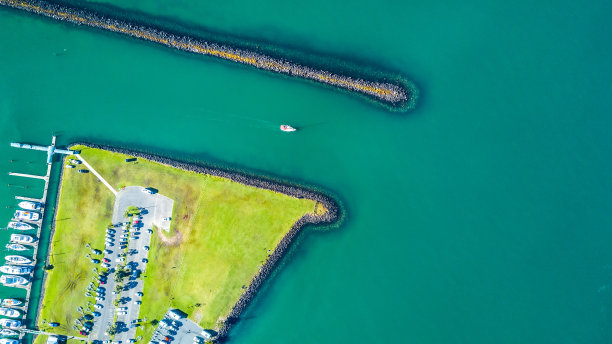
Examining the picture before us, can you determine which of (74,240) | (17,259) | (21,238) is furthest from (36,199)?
(17,259)

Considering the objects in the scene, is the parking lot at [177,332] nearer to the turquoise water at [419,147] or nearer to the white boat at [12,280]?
the turquoise water at [419,147]

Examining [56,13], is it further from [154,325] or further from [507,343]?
[507,343]

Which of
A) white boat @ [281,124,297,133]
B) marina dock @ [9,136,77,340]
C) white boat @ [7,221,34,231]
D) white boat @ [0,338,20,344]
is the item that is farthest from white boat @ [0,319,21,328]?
white boat @ [281,124,297,133]

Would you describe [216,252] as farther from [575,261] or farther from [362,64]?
[575,261]

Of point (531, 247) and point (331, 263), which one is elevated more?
point (531, 247)

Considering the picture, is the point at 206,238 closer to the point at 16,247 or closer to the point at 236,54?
the point at 236,54

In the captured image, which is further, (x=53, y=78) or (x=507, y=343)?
(x=53, y=78)

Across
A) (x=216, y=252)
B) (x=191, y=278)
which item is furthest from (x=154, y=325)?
(x=216, y=252)

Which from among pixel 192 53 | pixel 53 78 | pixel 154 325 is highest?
pixel 192 53
